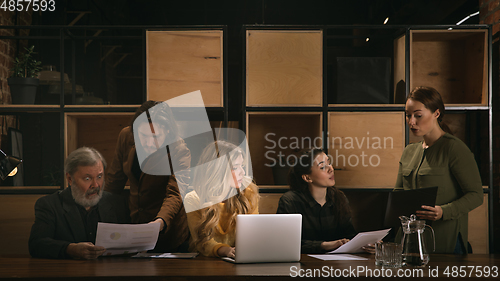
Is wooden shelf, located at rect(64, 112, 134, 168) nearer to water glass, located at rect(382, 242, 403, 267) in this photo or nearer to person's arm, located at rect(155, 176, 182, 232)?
person's arm, located at rect(155, 176, 182, 232)

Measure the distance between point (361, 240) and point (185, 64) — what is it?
5.75 ft

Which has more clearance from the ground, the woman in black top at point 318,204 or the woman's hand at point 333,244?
the woman in black top at point 318,204

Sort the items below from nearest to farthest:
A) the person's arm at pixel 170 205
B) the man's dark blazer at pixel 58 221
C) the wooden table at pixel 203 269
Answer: the wooden table at pixel 203 269 < the man's dark blazer at pixel 58 221 < the person's arm at pixel 170 205

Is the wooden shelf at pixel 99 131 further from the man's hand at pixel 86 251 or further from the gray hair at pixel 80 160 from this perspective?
the man's hand at pixel 86 251

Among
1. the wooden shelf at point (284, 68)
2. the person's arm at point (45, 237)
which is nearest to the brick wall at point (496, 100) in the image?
the wooden shelf at point (284, 68)

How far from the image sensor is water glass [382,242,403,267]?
1.48 metres

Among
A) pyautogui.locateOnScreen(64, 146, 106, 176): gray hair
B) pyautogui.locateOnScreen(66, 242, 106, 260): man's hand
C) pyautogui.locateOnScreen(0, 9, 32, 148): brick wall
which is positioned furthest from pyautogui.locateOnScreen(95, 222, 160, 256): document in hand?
pyautogui.locateOnScreen(0, 9, 32, 148): brick wall

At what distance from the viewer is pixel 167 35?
2781 mm

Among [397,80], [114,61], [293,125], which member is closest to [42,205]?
[293,125]

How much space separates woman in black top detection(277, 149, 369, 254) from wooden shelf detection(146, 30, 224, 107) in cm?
82

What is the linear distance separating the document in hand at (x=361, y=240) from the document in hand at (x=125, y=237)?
0.86 m

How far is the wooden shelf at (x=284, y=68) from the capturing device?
280cm

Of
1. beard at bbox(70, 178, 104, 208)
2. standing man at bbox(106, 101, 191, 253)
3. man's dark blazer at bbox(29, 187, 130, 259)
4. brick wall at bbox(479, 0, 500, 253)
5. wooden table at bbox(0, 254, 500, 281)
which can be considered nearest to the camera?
wooden table at bbox(0, 254, 500, 281)

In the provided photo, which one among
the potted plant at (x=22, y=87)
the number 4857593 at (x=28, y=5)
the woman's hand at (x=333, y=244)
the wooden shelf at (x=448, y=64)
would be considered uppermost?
the number 4857593 at (x=28, y=5)
